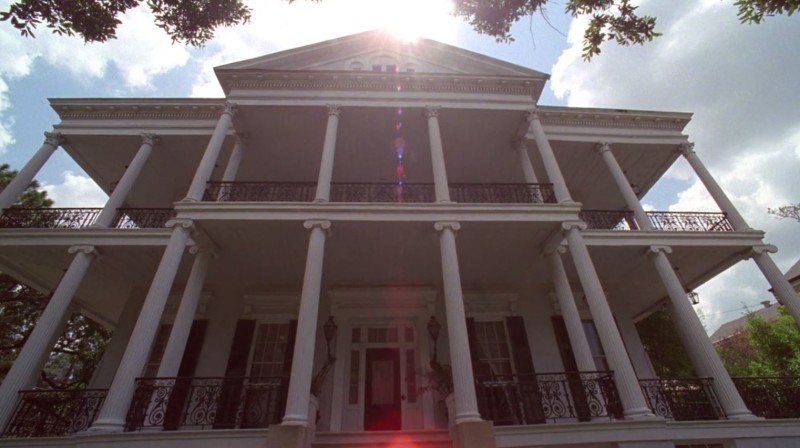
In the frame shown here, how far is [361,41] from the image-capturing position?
10984 mm

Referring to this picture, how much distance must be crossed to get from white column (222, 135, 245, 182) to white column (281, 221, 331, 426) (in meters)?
2.78

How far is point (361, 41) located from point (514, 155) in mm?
5728

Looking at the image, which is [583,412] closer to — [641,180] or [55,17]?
[641,180]

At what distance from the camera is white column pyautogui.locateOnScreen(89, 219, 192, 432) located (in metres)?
5.63

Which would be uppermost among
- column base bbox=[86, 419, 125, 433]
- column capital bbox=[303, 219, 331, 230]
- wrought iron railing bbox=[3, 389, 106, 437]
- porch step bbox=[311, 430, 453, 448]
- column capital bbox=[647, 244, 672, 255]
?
column capital bbox=[303, 219, 331, 230]

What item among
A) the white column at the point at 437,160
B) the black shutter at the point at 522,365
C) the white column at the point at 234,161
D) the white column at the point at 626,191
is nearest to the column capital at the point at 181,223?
the white column at the point at 234,161

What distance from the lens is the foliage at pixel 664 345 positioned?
16.3 meters

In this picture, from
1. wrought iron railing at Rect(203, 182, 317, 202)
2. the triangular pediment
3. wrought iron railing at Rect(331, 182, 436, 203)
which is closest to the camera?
wrought iron railing at Rect(203, 182, 317, 202)

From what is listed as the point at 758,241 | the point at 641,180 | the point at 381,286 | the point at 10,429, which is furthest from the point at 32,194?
the point at 758,241

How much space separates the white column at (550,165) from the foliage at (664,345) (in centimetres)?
1191

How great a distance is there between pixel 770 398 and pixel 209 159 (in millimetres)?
13275

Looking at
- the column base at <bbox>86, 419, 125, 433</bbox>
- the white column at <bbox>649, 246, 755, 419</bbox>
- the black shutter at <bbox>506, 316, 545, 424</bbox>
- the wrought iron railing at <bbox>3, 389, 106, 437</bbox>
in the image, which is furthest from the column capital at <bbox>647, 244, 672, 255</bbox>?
the wrought iron railing at <bbox>3, 389, 106, 437</bbox>

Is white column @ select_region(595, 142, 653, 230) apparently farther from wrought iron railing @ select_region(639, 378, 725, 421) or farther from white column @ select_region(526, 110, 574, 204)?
wrought iron railing @ select_region(639, 378, 725, 421)

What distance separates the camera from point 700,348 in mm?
7684
